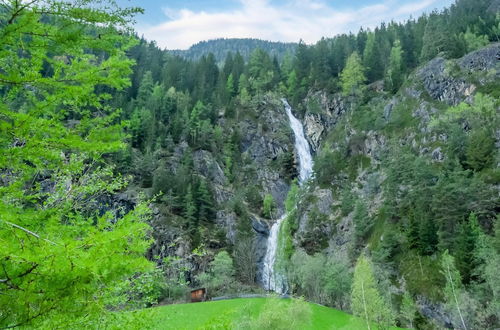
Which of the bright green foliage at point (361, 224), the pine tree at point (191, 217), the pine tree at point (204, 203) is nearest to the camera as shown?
the bright green foliage at point (361, 224)

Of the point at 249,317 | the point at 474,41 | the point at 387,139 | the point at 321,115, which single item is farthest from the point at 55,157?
the point at 321,115

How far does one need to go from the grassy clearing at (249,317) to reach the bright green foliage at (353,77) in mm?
78295

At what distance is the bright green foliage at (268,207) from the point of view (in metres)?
85.0

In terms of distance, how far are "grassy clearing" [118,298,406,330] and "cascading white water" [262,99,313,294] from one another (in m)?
26.2

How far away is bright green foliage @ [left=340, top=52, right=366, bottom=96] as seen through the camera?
10300cm

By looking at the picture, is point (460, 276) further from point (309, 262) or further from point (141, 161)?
point (141, 161)

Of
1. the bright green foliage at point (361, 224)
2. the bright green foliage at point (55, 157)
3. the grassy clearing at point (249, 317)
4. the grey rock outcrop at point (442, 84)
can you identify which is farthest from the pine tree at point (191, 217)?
the bright green foliage at point (55, 157)

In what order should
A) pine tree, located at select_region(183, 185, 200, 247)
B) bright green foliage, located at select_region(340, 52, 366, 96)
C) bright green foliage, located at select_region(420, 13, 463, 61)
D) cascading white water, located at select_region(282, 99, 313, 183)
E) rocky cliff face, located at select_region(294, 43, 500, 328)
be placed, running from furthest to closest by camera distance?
1. bright green foliage, located at select_region(340, 52, 366, 96)
2. cascading white water, located at select_region(282, 99, 313, 183)
3. bright green foliage, located at select_region(420, 13, 463, 61)
4. pine tree, located at select_region(183, 185, 200, 247)
5. rocky cliff face, located at select_region(294, 43, 500, 328)

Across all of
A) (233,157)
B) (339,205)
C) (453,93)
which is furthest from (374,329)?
(233,157)

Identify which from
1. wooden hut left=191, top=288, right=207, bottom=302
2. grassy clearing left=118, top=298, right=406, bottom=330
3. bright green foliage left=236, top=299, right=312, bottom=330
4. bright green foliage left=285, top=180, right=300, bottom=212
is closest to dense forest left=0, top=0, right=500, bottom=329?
bright green foliage left=285, top=180, right=300, bottom=212

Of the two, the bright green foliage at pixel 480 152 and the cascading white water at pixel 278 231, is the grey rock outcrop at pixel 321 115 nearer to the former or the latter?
the cascading white water at pixel 278 231

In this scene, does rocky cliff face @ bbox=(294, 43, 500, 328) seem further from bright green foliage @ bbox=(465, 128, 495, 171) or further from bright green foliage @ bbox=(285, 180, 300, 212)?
bright green foliage @ bbox=(465, 128, 495, 171)

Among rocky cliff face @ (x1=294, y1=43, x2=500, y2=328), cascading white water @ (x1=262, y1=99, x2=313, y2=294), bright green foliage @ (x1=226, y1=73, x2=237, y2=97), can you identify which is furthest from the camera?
bright green foliage @ (x1=226, y1=73, x2=237, y2=97)

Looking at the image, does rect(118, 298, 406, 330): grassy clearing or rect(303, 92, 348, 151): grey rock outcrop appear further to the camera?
rect(303, 92, 348, 151): grey rock outcrop
